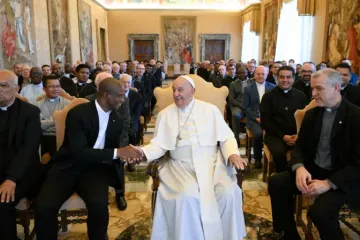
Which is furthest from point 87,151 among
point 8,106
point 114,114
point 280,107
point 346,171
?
point 280,107

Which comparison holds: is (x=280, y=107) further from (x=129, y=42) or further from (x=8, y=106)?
(x=129, y=42)

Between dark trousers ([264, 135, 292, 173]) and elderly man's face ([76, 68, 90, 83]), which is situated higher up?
elderly man's face ([76, 68, 90, 83])

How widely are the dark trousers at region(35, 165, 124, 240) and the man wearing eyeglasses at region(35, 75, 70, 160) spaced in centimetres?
95

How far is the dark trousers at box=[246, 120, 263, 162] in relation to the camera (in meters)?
4.95

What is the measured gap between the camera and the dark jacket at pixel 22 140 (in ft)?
9.00

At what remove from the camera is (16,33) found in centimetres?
789

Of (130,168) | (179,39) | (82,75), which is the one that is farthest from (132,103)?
(179,39)

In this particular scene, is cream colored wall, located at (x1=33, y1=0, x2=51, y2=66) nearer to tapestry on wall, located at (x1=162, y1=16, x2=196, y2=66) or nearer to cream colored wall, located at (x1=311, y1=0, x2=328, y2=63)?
cream colored wall, located at (x1=311, y1=0, x2=328, y2=63)

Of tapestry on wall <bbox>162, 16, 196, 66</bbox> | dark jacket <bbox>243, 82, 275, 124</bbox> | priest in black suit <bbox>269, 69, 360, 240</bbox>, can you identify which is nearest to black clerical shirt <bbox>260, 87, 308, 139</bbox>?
dark jacket <bbox>243, 82, 275, 124</bbox>

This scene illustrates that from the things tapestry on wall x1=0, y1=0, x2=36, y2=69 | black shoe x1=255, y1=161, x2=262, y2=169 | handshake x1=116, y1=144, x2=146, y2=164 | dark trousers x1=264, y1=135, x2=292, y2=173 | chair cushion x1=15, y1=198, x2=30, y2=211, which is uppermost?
tapestry on wall x1=0, y1=0, x2=36, y2=69

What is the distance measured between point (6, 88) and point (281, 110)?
3.04 metres

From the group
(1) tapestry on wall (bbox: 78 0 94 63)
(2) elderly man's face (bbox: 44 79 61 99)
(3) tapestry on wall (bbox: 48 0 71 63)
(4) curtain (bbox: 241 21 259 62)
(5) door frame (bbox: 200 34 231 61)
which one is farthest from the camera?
(5) door frame (bbox: 200 34 231 61)

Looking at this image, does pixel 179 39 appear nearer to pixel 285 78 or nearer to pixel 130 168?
pixel 130 168

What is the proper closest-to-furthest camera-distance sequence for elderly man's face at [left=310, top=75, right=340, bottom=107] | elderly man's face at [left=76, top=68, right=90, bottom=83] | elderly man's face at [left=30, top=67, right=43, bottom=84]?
elderly man's face at [left=310, top=75, right=340, bottom=107], elderly man's face at [left=30, top=67, right=43, bottom=84], elderly man's face at [left=76, top=68, right=90, bottom=83]
